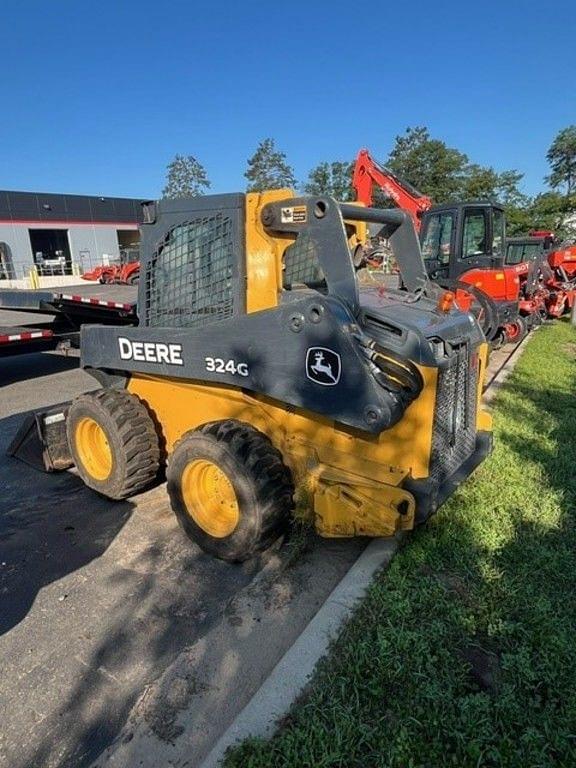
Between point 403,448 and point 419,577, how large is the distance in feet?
2.49

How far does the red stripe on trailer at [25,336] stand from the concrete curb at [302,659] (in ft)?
19.6

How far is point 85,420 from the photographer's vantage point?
13.6 ft

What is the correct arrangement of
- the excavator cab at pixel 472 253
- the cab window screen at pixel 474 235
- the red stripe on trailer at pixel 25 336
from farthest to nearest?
the cab window screen at pixel 474 235, the excavator cab at pixel 472 253, the red stripe on trailer at pixel 25 336

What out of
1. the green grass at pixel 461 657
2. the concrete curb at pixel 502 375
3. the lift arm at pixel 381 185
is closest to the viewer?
the green grass at pixel 461 657

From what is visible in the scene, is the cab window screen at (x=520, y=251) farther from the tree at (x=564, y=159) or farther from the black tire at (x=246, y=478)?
the tree at (x=564, y=159)

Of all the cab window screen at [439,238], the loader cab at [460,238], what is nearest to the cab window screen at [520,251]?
the loader cab at [460,238]

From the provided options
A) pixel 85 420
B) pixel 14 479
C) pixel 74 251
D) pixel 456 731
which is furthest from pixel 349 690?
pixel 74 251

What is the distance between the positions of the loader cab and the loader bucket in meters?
7.19

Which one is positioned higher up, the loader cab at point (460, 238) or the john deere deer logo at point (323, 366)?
the loader cab at point (460, 238)

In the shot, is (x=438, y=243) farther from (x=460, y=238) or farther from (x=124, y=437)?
(x=124, y=437)

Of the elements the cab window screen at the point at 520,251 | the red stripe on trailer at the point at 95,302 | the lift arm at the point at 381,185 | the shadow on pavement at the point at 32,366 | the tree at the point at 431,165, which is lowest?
the shadow on pavement at the point at 32,366

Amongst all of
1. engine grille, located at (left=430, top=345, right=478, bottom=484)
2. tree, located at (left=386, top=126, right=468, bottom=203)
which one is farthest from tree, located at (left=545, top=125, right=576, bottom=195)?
engine grille, located at (left=430, top=345, right=478, bottom=484)

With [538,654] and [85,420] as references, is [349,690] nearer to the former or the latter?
[538,654]

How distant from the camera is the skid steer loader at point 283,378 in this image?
2770 millimetres
